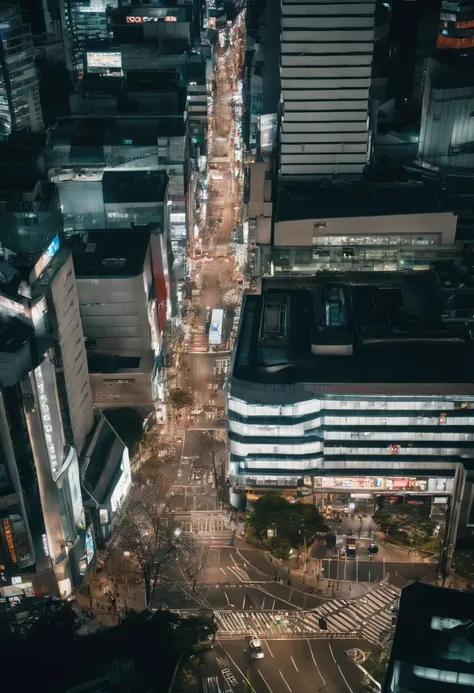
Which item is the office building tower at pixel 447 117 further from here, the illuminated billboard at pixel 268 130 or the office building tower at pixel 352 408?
the office building tower at pixel 352 408

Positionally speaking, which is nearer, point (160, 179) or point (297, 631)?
point (297, 631)

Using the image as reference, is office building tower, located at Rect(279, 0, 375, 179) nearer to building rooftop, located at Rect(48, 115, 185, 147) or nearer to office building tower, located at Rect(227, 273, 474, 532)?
building rooftop, located at Rect(48, 115, 185, 147)

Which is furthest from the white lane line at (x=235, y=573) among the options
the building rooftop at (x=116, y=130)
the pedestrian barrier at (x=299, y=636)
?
the building rooftop at (x=116, y=130)

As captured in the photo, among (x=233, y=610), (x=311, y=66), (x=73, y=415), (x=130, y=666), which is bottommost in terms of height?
(x=233, y=610)

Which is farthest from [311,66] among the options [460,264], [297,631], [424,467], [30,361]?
[297,631]

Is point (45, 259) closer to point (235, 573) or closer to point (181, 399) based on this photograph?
point (181, 399)

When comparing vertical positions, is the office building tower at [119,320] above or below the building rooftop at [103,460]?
above

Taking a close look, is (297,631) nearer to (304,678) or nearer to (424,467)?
(304,678)
